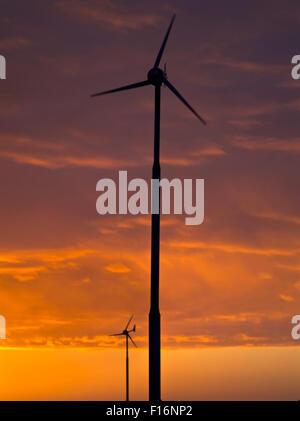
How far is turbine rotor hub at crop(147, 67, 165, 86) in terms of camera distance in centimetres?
7611

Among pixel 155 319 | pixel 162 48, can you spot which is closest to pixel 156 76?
pixel 162 48

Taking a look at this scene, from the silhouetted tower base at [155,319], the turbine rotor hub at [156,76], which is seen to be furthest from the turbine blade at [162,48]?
the silhouetted tower base at [155,319]

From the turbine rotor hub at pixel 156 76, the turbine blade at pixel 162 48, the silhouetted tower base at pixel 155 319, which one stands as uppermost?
the turbine blade at pixel 162 48

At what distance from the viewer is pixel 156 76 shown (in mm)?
76125

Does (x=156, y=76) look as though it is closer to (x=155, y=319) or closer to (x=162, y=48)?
(x=162, y=48)

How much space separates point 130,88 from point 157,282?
1026 inches

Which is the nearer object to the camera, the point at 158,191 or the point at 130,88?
the point at 158,191

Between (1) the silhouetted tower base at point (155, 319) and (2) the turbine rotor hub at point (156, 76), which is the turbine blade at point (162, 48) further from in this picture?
(1) the silhouetted tower base at point (155, 319)

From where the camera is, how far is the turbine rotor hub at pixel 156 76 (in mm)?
76113

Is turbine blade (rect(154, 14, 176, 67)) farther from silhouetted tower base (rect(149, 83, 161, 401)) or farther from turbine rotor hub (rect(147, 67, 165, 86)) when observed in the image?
silhouetted tower base (rect(149, 83, 161, 401))
